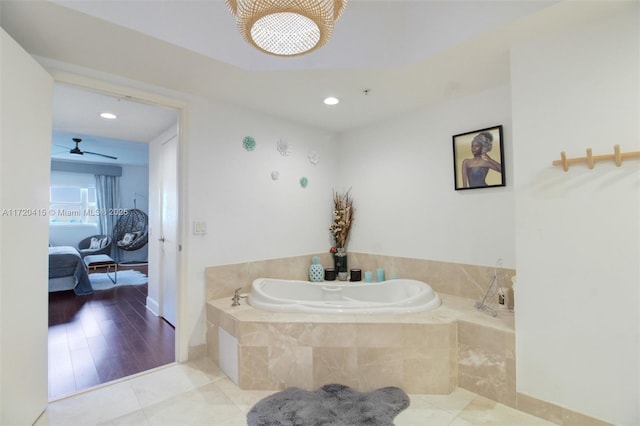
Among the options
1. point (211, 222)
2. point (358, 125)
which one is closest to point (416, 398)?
point (211, 222)

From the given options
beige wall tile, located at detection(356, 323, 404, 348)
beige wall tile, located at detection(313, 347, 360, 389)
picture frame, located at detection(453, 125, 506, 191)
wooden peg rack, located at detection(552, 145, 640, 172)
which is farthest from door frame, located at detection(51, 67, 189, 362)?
wooden peg rack, located at detection(552, 145, 640, 172)

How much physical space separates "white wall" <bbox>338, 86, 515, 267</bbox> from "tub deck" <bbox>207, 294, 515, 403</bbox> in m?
0.71

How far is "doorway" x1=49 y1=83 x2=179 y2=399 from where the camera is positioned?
242cm

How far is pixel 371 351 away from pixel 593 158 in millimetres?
1692

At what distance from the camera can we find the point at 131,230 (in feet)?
19.6

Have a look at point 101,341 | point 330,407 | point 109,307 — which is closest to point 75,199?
point 109,307

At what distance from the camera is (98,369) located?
2.39m

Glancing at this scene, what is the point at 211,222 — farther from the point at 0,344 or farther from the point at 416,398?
the point at 416,398

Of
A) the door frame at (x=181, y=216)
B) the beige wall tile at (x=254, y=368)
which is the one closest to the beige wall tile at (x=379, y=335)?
the beige wall tile at (x=254, y=368)

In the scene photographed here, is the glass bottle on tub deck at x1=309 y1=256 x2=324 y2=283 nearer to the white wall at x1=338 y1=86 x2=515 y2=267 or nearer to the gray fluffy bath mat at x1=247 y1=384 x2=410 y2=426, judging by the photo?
the white wall at x1=338 y1=86 x2=515 y2=267

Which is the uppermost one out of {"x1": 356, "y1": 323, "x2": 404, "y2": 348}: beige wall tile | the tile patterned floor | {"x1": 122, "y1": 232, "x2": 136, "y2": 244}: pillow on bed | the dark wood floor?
{"x1": 122, "y1": 232, "x2": 136, "y2": 244}: pillow on bed

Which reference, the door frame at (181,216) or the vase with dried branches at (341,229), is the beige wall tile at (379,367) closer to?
the vase with dried branches at (341,229)

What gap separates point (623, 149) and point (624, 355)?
104cm

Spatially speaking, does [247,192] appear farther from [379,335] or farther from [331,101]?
[379,335]
